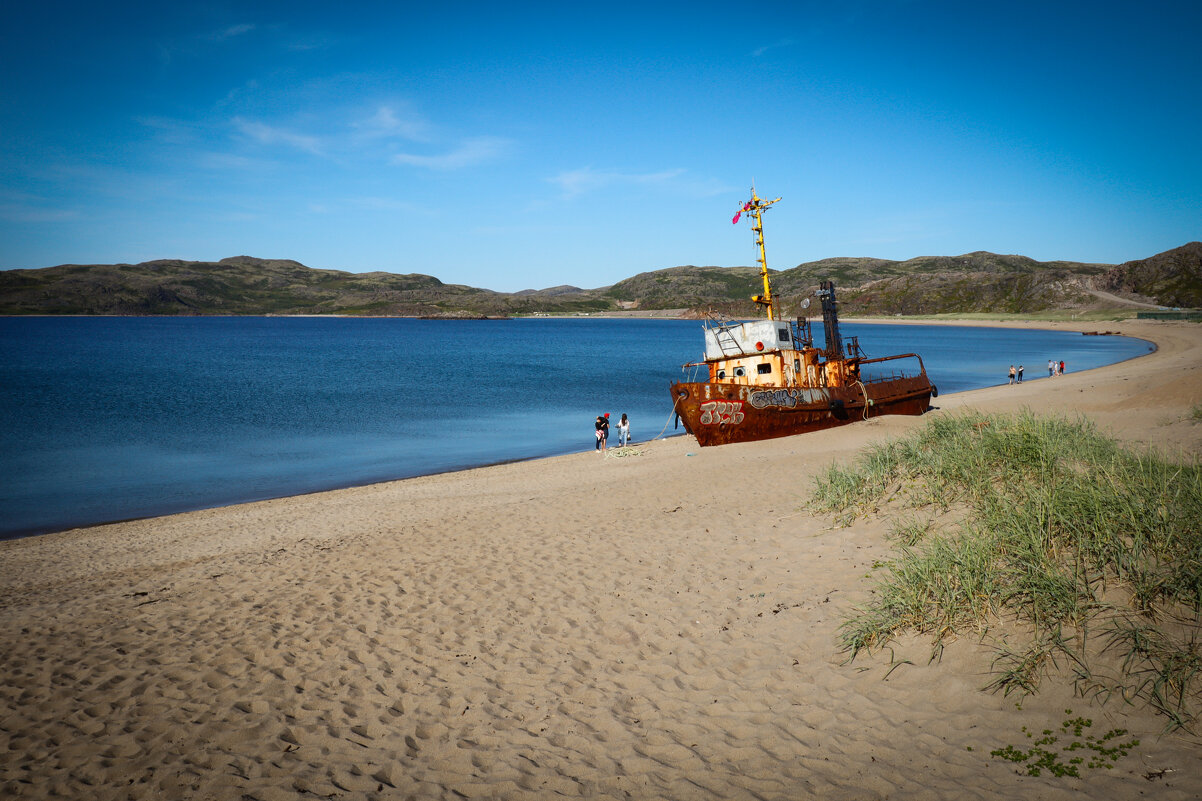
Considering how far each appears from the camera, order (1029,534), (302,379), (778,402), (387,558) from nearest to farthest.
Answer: (1029,534), (387,558), (778,402), (302,379)

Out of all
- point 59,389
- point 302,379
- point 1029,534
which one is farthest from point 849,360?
point 59,389

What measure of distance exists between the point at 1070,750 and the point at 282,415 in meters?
37.6

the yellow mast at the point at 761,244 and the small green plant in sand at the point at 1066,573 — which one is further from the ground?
the yellow mast at the point at 761,244

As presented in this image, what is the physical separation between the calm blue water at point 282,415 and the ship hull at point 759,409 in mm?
6620

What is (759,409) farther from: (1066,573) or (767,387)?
(1066,573)

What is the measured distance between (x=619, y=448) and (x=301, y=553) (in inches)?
567

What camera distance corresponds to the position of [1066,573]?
5375mm

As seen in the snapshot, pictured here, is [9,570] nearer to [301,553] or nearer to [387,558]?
[301,553]

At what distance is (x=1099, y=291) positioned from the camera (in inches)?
5241

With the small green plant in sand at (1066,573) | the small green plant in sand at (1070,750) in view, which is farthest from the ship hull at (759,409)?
the small green plant in sand at (1070,750)

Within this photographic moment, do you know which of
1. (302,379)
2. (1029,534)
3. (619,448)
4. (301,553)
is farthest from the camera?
(302,379)

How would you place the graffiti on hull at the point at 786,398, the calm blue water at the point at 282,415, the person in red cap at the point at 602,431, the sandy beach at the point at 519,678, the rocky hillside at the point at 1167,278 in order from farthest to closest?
the rocky hillside at the point at 1167,278
the person in red cap at the point at 602,431
the graffiti on hull at the point at 786,398
the calm blue water at the point at 282,415
the sandy beach at the point at 519,678

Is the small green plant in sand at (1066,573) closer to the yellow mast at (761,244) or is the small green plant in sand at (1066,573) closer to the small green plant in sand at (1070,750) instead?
the small green plant in sand at (1070,750)

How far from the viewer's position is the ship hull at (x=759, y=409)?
21578 mm
